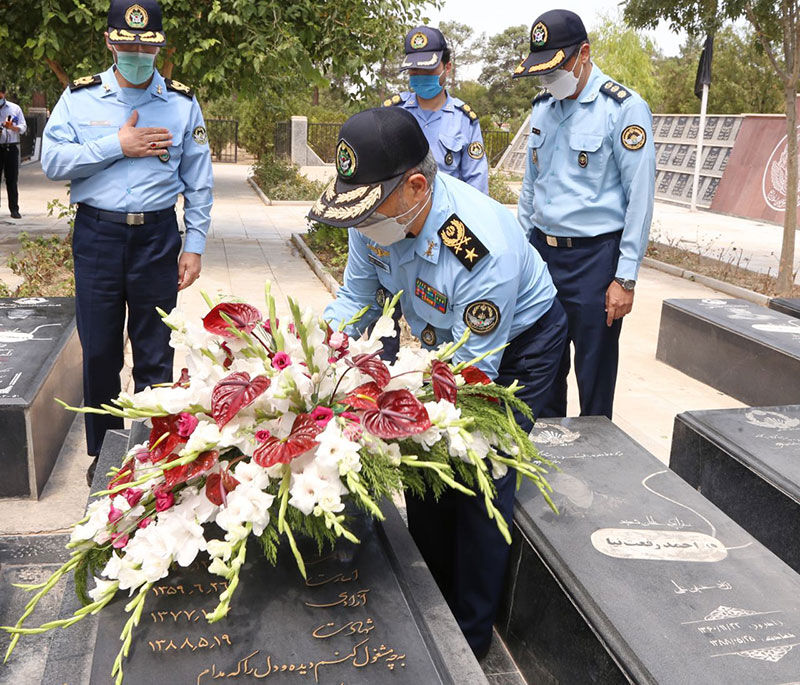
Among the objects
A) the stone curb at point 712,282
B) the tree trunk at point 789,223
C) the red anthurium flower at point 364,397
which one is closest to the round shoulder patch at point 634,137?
the red anthurium flower at point 364,397

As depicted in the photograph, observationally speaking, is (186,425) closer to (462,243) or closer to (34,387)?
(462,243)

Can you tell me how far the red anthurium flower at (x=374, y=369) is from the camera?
174 cm

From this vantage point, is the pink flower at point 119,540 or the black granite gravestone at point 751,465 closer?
the pink flower at point 119,540

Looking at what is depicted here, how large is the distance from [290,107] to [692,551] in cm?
2227

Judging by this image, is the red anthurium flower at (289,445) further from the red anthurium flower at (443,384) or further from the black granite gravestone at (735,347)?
the black granite gravestone at (735,347)

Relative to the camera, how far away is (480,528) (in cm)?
236

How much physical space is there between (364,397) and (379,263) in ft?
A: 2.63

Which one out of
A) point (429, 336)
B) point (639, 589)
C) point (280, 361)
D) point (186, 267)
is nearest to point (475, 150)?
point (186, 267)

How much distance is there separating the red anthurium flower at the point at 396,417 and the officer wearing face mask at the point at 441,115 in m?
3.26

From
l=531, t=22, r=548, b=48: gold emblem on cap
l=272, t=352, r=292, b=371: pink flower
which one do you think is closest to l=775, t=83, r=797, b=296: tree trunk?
l=531, t=22, r=548, b=48: gold emblem on cap

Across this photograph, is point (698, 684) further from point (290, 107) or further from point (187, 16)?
point (290, 107)

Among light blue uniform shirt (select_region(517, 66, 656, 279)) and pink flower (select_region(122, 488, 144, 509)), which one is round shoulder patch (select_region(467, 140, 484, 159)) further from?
pink flower (select_region(122, 488, 144, 509))

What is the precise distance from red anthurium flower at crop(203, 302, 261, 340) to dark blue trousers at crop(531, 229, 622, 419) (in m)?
2.15

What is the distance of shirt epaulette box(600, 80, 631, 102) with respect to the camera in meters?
3.60
